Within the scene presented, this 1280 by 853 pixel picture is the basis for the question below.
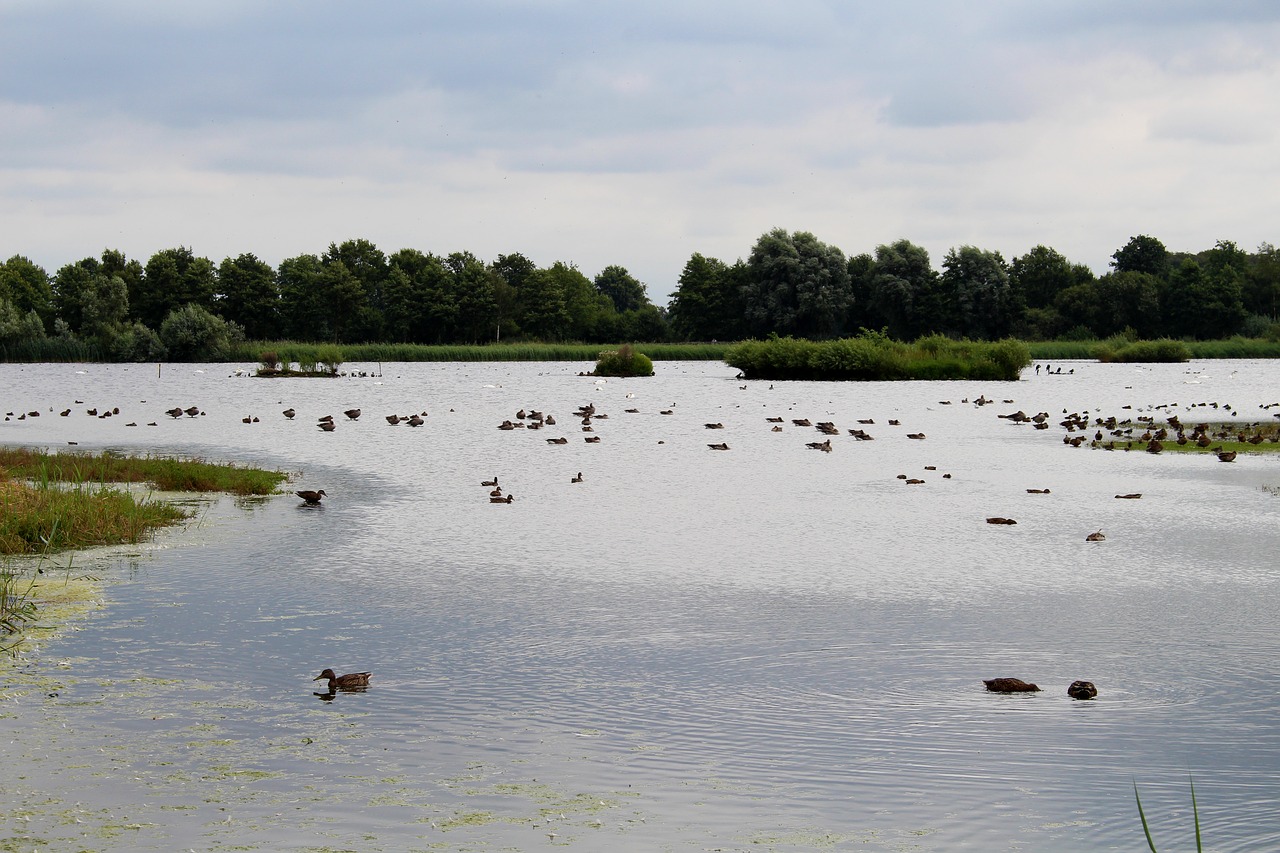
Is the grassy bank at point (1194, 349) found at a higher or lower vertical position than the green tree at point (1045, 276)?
lower

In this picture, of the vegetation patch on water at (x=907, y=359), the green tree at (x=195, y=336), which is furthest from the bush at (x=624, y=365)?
the green tree at (x=195, y=336)

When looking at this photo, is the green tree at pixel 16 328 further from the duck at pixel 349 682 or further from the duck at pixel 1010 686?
the duck at pixel 1010 686

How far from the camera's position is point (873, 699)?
8.92 meters

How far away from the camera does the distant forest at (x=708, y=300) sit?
121188 mm

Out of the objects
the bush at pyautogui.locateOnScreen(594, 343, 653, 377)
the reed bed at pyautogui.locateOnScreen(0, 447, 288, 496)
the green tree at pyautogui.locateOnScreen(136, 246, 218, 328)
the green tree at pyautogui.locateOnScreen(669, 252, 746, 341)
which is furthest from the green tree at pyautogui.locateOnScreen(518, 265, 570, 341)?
the reed bed at pyautogui.locateOnScreen(0, 447, 288, 496)

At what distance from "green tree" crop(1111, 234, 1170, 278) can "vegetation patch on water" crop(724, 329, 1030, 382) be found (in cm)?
8097

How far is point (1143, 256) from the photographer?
140250 mm

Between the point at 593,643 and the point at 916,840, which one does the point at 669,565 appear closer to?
the point at 593,643

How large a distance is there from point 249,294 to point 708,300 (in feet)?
154

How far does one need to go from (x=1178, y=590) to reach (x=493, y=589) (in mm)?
6920

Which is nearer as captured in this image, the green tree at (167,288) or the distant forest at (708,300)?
the distant forest at (708,300)

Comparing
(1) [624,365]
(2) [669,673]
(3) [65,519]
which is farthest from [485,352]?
(2) [669,673]

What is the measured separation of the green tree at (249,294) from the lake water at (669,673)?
113899 millimetres

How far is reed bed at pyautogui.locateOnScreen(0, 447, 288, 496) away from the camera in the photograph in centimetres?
2153
